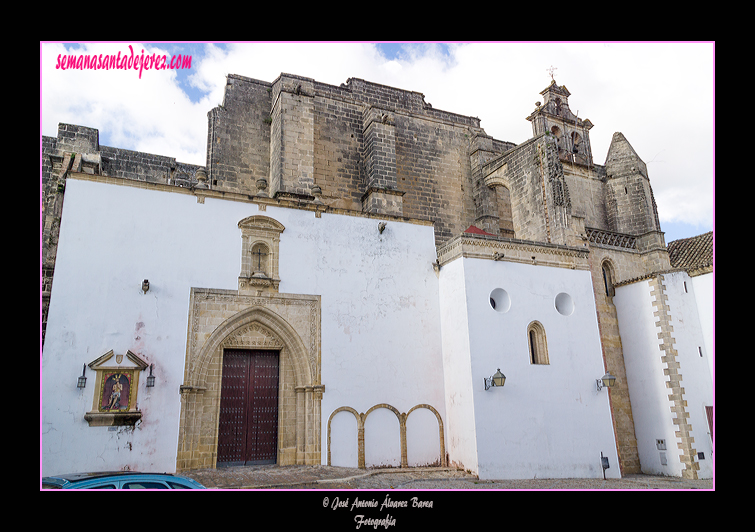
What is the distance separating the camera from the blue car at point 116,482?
5531 millimetres

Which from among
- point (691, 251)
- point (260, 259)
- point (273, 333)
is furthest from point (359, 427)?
point (691, 251)

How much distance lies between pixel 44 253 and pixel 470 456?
9930 mm

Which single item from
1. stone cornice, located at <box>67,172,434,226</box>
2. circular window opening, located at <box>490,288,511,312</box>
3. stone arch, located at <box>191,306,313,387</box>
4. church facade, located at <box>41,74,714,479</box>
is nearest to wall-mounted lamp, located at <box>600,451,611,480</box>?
church facade, located at <box>41,74,714,479</box>

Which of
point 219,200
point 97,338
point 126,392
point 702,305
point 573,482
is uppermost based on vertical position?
point 219,200

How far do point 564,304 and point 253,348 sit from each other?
752 cm

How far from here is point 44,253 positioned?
1111 cm

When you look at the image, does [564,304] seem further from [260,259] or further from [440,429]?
[260,259]

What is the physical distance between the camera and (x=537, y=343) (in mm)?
12297

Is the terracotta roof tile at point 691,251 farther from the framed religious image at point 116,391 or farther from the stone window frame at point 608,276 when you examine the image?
the framed religious image at point 116,391

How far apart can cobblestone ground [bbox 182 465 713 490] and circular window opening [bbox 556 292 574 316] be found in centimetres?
383

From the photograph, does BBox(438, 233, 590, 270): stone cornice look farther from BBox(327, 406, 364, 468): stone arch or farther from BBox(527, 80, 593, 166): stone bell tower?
BBox(527, 80, 593, 166): stone bell tower

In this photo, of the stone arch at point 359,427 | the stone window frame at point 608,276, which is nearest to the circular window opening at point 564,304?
the stone window frame at point 608,276

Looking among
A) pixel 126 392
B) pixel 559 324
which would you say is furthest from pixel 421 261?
pixel 126 392

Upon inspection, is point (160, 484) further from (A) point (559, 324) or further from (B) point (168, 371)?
(A) point (559, 324)
